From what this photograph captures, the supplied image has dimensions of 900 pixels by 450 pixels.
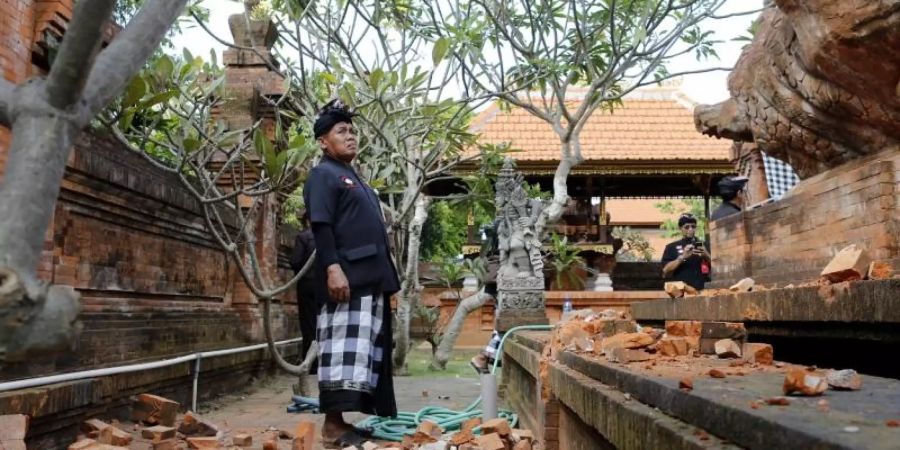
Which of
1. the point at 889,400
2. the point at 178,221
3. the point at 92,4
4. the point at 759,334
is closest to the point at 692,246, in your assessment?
the point at 759,334

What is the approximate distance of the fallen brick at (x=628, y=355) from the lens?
212 cm

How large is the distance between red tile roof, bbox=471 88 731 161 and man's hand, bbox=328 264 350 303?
39.2 ft

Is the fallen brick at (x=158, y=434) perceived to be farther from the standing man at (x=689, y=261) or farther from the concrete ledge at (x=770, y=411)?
the standing man at (x=689, y=261)

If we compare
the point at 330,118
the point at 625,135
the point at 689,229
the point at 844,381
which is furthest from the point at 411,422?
the point at 625,135

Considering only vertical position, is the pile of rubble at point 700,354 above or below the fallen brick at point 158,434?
above

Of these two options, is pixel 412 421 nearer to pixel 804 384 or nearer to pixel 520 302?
pixel 520 302

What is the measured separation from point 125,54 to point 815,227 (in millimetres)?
3218

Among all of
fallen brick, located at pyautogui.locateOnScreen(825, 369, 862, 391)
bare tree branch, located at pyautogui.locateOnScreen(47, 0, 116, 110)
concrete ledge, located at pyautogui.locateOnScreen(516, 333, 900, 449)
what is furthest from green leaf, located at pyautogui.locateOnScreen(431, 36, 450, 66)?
bare tree branch, located at pyautogui.locateOnScreen(47, 0, 116, 110)

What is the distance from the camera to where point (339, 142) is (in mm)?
3881

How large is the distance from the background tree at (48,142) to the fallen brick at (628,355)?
4.99ft

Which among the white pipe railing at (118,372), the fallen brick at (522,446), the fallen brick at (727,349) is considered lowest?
the fallen brick at (522,446)

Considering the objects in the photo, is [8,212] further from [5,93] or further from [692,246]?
[692,246]

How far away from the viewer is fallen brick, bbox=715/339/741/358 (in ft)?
6.80

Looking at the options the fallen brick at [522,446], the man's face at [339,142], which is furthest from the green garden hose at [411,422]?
the man's face at [339,142]
